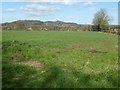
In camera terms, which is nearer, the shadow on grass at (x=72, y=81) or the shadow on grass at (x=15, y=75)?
the shadow on grass at (x=72, y=81)

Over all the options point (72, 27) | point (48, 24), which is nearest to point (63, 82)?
point (72, 27)

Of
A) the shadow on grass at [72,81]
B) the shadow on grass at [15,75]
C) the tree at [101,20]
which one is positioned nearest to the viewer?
the shadow on grass at [72,81]

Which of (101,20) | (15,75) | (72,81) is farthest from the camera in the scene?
(101,20)

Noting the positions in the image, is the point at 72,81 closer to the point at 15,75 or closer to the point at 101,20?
the point at 15,75

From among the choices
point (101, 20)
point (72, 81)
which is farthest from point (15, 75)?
point (101, 20)

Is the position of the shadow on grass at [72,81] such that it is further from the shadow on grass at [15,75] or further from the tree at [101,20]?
the tree at [101,20]

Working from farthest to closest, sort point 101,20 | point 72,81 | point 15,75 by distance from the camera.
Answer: point 101,20 < point 15,75 < point 72,81

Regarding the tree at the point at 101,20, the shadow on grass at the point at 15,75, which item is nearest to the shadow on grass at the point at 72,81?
the shadow on grass at the point at 15,75

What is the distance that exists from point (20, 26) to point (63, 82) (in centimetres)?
7863

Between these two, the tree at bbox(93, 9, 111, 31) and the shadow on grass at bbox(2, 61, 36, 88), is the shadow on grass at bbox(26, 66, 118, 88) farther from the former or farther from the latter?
the tree at bbox(93, 9, 111, 31)

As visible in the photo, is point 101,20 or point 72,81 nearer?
point 72,81

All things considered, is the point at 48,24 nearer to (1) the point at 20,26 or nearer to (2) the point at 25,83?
(1) the point at 20,26

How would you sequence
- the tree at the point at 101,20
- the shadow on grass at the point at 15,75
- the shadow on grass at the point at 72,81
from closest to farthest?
the shadow on grass at the point at 72,81 < the shadow on grass at the point at 15,75 < the tree at the point at 101,20

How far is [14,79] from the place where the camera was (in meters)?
10.0
